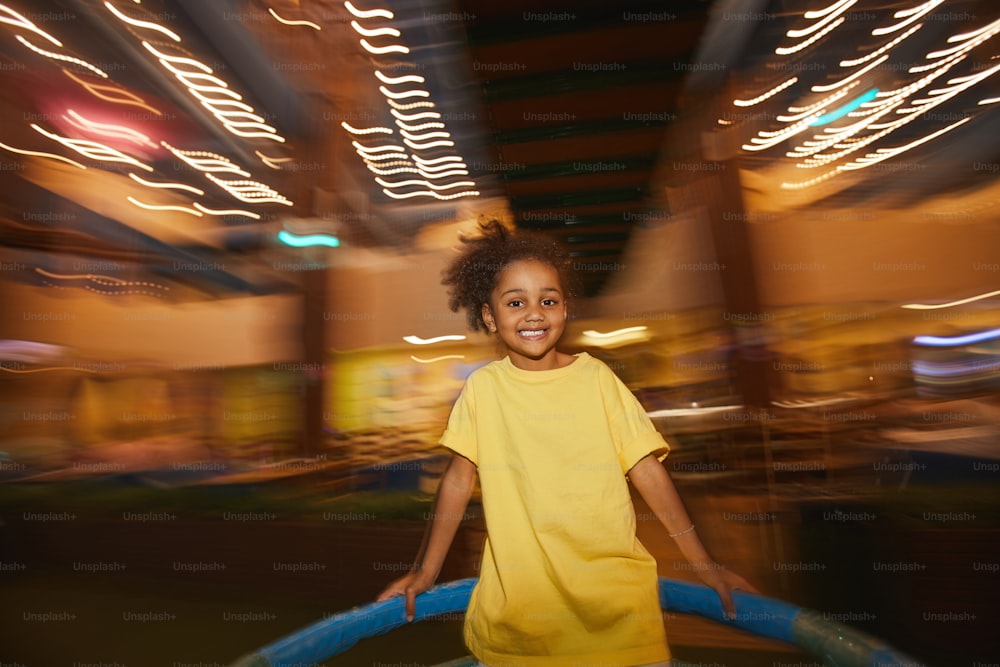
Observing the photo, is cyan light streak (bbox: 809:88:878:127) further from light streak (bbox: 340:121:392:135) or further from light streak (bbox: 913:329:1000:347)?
light streak (bbox: 340:121:392:135)

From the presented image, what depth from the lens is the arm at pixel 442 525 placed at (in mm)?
1282

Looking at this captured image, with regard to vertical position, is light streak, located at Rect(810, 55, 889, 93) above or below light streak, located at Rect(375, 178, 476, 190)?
above

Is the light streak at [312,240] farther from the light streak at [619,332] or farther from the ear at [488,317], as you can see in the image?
the ear at [488,317]

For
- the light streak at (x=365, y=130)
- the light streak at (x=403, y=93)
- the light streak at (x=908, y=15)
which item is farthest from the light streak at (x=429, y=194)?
the light streak at (x=908, y=15)

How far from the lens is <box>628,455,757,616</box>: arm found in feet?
3.88

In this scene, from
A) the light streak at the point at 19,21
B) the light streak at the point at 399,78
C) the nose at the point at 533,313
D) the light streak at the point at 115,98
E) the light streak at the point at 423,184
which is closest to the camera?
the nose at the point at 533,313

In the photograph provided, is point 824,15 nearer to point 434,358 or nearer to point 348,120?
point 348,120

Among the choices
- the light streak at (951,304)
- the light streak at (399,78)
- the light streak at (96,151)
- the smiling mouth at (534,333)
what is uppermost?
the light streak at (96,151)

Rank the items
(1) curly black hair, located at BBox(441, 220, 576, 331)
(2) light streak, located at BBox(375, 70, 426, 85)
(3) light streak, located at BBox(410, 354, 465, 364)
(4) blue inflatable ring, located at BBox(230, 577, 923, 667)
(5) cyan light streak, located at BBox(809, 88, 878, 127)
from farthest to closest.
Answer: (3) light streak, located at BBox(410, 354, 465, 364), (5) cyan light streak, located at BBox(809, 88, 878, 127), (2) light streak, located at BBox(375, 70, 426, 85), (1) curly black hair, located at BBox(441, 220, 576, 331), (4) blue inflatable ring, located at BBox(230, 577, 923, 667)

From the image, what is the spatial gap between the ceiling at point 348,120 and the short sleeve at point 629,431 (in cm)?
191

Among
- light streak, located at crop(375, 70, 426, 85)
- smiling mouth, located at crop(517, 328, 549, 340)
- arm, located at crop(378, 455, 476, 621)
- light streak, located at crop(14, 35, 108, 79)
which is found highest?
light streak, located at crop(14, 35, 108, 79)

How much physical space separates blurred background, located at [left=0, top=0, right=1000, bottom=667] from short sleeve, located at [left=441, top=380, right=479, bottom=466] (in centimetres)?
137

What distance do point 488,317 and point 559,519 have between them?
21.8 inches

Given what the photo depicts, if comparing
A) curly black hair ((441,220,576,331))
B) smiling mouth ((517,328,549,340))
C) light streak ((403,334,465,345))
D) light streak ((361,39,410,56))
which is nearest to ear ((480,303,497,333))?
curly black hair ((441,220,576,331))
